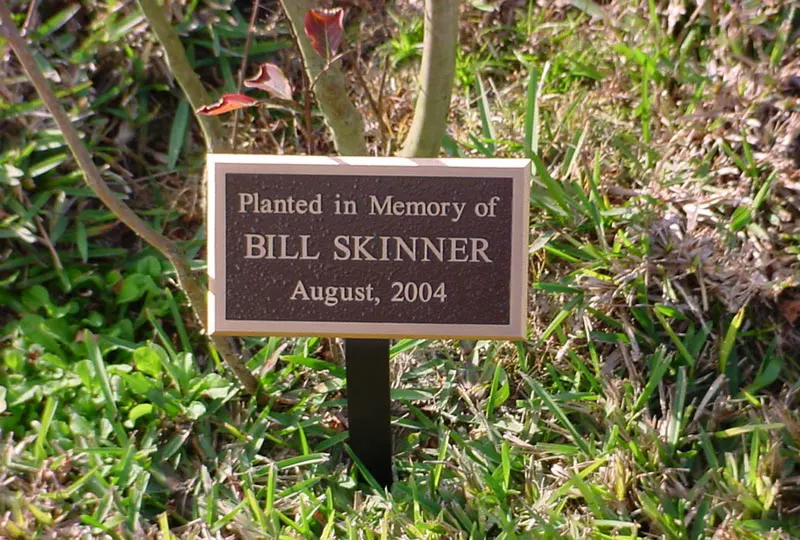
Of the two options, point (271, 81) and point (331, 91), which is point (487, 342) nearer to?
point (331, 91)

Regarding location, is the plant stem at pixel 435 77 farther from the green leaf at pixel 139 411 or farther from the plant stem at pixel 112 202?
the green leaf at pixel 139 411

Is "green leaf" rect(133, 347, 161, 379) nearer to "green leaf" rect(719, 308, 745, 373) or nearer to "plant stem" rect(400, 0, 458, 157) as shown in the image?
"plant stem" rect(400, 0, 458, 157)

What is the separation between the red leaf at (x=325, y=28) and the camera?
4.49ft

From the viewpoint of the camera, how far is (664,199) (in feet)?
6.33

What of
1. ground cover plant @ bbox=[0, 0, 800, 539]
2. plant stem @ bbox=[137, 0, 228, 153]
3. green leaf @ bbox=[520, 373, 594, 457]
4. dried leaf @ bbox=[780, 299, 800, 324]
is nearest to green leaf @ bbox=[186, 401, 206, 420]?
ground cover plant @ bbox=[0, 0, 800, 539]

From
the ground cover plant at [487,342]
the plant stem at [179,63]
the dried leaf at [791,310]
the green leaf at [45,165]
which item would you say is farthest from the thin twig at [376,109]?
the dried leaf at [791,310]

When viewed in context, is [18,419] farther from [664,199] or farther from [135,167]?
[664,199]

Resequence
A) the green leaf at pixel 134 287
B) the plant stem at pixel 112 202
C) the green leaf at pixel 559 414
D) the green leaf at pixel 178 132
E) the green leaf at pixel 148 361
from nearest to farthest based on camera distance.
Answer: the plant stem at pixel 112 202, the green leaf at pixel 559 414, the green leaf at pixel 148 361, the green leaf at pixel 134 287, the green leaf at pixel 178 132

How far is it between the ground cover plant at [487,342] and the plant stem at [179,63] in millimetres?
196

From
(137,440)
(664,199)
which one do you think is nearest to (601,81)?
(664,199)

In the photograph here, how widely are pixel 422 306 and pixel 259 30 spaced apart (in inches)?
46.7

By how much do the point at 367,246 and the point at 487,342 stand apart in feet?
1.81

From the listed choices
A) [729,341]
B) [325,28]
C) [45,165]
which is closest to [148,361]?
[45,165]

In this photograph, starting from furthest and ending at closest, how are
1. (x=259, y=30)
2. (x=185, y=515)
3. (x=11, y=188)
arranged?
(x=259, y=30) < (x=11, y=188) < (x=185, y=515)
